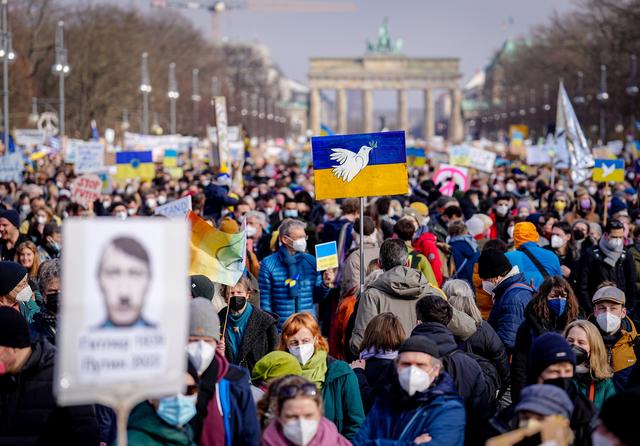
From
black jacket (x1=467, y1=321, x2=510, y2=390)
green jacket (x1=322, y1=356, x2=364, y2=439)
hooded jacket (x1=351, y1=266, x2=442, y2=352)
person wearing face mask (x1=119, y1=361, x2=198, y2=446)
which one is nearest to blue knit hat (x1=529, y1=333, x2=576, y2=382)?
green jacket (x1=322, y1=356, x2=364, y2=439)

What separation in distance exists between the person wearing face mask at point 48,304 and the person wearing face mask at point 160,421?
167cm

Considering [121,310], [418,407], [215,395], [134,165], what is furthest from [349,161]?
[134,165]

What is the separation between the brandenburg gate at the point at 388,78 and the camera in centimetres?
15012

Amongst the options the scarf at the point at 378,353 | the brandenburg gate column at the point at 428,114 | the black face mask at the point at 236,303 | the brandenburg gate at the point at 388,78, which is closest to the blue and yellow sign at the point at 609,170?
the black face mask at the point at 236,303

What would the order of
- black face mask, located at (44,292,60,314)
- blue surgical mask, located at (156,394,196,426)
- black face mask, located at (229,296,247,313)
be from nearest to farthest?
blue surgical mask, located at (156,394,196,426) < black face mask, located at (44,292,60,314) < black face mask, located at (229,296,247,313)

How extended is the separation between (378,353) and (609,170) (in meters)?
13.1

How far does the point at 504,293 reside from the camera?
8875mm

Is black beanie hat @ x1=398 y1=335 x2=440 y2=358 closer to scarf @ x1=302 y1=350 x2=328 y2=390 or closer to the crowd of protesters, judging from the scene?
the crowd of protesters

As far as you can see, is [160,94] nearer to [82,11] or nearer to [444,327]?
[82,11]

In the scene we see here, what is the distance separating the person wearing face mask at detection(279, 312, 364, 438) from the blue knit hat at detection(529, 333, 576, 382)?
1.09 m

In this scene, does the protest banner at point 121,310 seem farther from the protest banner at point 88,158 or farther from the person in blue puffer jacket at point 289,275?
the protest banner at point 88,158

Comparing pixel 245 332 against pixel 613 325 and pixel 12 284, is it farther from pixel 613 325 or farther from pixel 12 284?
pixel 613 325

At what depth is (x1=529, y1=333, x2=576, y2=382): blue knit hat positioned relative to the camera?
5.77 m

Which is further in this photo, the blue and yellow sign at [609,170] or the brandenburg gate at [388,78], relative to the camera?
the brandenburg gate at [388,78]
